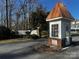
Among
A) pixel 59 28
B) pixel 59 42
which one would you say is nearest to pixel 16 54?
pixel 59 42

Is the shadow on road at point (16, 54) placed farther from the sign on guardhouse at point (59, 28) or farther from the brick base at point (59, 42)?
the sign on guardhouse at point (59, 28)

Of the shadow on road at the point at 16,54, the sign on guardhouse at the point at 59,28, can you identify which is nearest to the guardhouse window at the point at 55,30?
the sign on guardhouse at the point at 59,28

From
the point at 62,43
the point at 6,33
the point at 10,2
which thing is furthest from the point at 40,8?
the point at 62,43

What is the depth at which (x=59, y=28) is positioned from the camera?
17.5 metres

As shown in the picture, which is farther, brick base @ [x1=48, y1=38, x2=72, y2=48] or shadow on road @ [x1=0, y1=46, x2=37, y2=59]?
brick base @ [x1=48, y1=38, x2=72, y2=48]

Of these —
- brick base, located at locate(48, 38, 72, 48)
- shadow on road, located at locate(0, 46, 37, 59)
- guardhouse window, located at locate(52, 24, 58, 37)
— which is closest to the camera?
shadow on road, located at locate(0, 46, 37, 59)

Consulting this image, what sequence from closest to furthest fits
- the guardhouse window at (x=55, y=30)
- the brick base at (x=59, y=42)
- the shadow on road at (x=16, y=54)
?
the shadow on road at (x=16, y=54) < the brick base at (x=59, y=42) < the guardhouse window at (x=55, y=30)

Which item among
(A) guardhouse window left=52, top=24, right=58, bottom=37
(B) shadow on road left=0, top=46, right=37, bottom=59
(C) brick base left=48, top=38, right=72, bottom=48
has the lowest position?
(B) shadow on road left=0, top=46, right=37, bottom=59

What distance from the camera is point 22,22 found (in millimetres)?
44406

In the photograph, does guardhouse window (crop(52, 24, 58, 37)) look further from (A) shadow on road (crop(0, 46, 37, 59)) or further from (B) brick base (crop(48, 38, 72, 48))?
(A) shadow on road (crop(0, 46, 37, 59))

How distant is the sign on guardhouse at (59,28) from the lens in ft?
56.4

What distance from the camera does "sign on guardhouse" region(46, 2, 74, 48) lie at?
17.2m

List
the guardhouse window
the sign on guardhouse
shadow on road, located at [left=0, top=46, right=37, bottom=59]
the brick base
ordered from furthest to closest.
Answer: the guardhouse window → the sign on guardhouse → the brick base → shadow on road, located at [left=0, top=46, right=37, bottom=59]

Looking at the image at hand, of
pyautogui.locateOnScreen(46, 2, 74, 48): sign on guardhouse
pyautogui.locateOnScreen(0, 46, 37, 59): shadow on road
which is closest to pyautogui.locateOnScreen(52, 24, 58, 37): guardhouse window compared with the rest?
pyautogui.locateOnScreen(46, 2, 74, 48): sign on guardhouse
